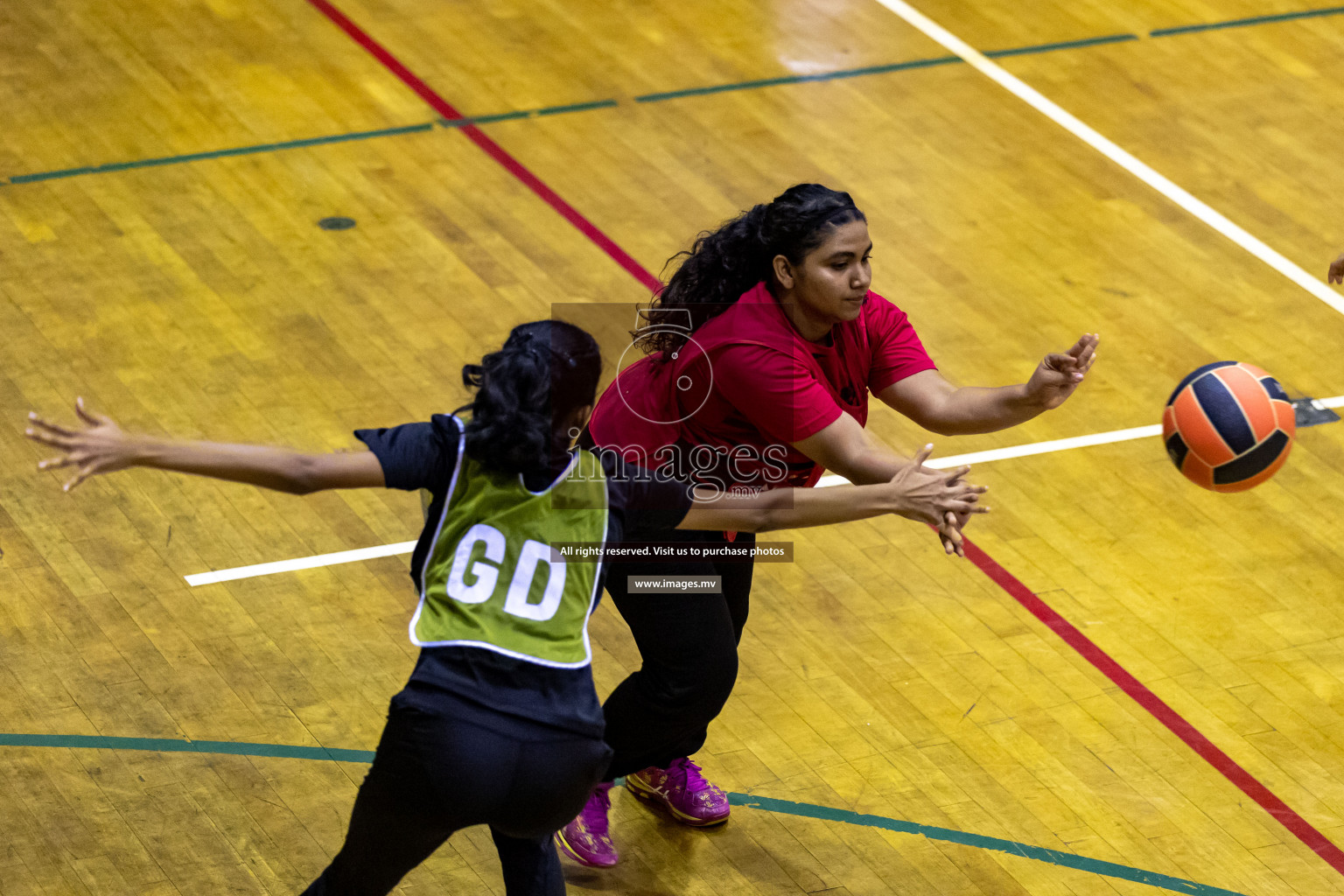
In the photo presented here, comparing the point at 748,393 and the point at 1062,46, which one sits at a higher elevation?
the point at 748,393

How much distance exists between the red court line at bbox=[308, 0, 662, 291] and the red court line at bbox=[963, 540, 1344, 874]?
5.87ft

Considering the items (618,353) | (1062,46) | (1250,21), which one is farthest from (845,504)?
(1250,21)

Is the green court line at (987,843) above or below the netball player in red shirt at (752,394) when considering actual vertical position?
below

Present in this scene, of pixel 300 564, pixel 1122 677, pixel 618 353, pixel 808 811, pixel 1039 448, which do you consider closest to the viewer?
pixel 808 811

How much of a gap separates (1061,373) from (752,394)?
794 mm

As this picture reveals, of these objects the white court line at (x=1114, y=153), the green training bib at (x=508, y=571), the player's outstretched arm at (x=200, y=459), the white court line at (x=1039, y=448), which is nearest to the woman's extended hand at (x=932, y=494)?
the green training bib at (x=508, y=571)

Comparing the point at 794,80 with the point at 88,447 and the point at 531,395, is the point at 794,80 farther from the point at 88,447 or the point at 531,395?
the point at 88,447

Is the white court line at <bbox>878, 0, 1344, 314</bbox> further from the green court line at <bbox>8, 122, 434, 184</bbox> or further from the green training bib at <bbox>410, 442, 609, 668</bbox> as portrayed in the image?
the green training bib at <bbox>410, 442, 609, 668</bbox>

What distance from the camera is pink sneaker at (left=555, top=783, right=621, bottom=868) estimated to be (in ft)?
15.2

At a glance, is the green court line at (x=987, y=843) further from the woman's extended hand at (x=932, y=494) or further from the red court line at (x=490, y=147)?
the red court line at (x=490, y=147)

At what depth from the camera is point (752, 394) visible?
4141mm

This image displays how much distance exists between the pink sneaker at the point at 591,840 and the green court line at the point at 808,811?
1.06ft

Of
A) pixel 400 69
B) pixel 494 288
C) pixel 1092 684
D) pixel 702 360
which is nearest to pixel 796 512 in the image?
pixel 702 360

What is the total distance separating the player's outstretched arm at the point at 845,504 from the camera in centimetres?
364
